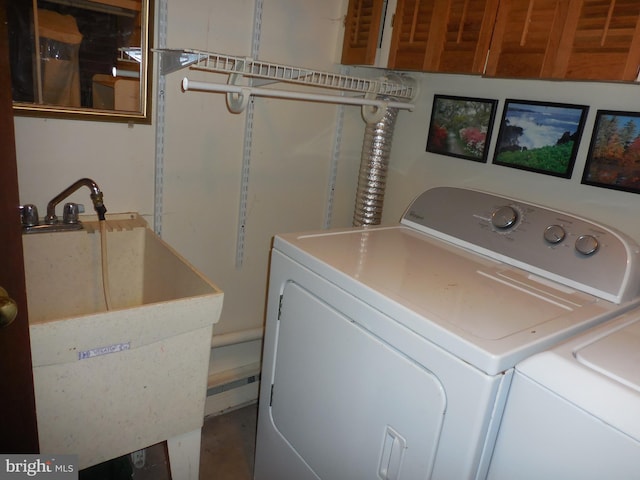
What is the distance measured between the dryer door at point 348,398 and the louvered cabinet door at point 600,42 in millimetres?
920

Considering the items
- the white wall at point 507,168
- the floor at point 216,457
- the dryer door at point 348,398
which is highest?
the white wall at point 507,168

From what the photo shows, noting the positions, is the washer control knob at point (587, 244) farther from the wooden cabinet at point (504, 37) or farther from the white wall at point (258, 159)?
the wooden cabinet at point (504, 37)

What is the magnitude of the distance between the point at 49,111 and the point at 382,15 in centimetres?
131

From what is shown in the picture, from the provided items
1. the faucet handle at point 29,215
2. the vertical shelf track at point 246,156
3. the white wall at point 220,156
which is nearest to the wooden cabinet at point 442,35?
the white wall at point 220,156

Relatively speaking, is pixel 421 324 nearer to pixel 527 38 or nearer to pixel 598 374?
pixel 598 374

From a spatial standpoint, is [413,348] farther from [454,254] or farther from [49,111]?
[49,111]

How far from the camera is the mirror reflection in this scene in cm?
142

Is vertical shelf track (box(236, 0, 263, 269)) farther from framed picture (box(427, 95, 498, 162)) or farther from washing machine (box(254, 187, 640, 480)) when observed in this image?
framed picture (box(427, 95, 498, 162))

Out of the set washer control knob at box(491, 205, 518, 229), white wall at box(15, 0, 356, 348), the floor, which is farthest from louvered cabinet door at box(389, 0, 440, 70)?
the floor

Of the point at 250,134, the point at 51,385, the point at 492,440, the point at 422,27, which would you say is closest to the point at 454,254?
the point at 492,440

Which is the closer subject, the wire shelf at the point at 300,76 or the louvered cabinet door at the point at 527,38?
the louvered cabinet door at the point at 527,38

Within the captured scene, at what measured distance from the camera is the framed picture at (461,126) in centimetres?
188

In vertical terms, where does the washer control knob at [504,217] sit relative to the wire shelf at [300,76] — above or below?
below

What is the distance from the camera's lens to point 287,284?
1471mm
